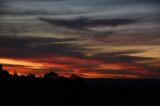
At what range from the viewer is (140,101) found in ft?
308

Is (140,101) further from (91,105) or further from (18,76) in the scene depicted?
(18,76)

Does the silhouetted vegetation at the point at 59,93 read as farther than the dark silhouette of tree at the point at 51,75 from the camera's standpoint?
No

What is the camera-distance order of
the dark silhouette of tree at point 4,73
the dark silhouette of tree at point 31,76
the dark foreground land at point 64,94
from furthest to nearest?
the dark silhouette of tree at point 31,76 → the dark silhouette of tree at point 4,73 → the dark foreground land at point 64,94

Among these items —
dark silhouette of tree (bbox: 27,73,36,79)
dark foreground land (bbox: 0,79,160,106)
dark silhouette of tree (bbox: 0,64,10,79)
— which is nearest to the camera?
dark foreground land (bbox: 0,79,160,106)

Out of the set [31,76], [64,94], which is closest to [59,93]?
[64,94]

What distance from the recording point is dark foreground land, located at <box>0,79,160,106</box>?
78625mm

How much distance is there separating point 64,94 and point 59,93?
3.03ft

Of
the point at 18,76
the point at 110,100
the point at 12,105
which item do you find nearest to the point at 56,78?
the point at 18,76

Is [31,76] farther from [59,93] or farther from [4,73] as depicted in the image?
[59,93]

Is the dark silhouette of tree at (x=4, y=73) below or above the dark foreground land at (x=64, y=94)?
above

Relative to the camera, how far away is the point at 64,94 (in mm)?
85500

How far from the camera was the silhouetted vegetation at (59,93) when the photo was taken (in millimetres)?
79312

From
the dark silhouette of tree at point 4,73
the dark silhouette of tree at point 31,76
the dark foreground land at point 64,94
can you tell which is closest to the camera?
the dark foreground land at point 64,94

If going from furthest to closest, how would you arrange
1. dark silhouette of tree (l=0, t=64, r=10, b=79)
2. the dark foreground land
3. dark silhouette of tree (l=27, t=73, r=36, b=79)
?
1. dark silhouette of tree (l=27, t=73, r=36, b=79)
2. dark silhouette of tree (l=0, t=64, r=10, b=79)
3. the dark foreground land
